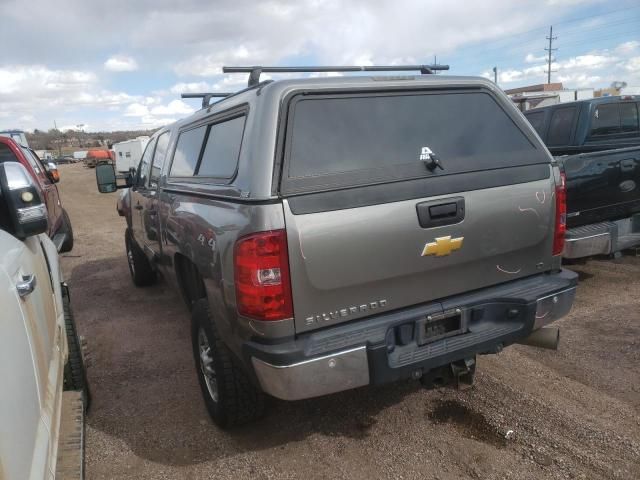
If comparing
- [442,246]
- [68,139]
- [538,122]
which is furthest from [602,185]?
[68,139]

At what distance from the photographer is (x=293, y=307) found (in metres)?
2.39

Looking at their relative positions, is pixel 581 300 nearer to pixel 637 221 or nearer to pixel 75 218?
pixel 637 221

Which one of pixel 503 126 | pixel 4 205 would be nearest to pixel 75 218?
pixel 4 205

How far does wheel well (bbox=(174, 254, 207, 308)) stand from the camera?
3.53 meters

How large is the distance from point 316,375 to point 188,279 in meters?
1.75

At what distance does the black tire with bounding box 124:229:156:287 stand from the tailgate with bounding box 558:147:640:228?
190 inches

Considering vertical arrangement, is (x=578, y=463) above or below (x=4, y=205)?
below

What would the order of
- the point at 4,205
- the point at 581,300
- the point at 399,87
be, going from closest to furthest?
the point at 4,205, the point at 399,87, the point at 581,300

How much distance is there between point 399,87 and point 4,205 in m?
2.15

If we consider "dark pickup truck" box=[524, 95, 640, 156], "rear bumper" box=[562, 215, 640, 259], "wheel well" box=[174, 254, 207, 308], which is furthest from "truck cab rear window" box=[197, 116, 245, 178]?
"dark pickup truck" box=[524, 95, 640, 156]

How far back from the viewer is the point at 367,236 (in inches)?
96.7

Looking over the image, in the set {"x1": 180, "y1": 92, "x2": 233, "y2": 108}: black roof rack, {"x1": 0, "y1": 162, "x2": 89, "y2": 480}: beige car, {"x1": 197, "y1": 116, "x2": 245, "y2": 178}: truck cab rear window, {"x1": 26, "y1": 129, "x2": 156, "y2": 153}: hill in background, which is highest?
{"x1": 26, "y1": 129, "x2": 156, "y2": 153}: hill in background

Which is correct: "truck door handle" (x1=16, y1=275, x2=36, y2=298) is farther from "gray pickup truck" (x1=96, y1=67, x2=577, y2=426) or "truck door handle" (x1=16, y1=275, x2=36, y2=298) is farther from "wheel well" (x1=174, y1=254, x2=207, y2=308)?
"wheel well" (x1=174, y1=254, x2=207, y2=308)

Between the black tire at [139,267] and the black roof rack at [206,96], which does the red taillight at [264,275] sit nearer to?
the black roof rack at [206,96]
